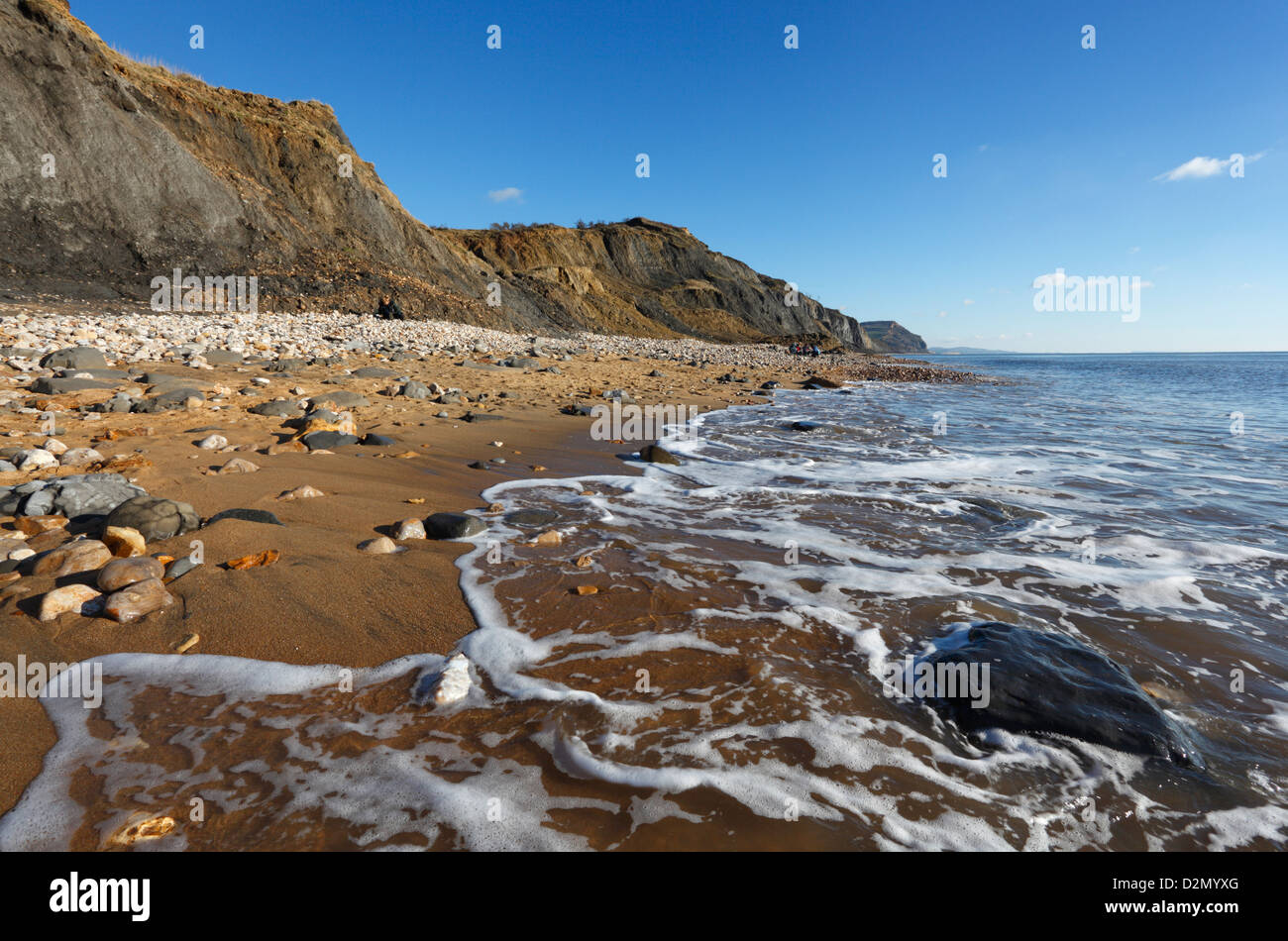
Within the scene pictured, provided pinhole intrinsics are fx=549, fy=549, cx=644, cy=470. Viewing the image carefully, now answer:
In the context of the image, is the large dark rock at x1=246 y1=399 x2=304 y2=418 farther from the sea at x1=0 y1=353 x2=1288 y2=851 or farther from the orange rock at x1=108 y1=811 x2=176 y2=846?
the orange rock at x1=108 y1=811 x2=176 y2=846

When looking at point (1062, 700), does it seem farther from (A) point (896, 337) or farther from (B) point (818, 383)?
(A) point (896, 337)

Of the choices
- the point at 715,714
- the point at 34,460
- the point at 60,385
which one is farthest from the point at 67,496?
the point at 715,714

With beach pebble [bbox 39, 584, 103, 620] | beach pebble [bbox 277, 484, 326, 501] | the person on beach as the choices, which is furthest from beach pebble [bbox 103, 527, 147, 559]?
the person on beach

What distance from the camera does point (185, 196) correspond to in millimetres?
17250

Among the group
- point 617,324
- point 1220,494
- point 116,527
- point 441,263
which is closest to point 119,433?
point 116,527

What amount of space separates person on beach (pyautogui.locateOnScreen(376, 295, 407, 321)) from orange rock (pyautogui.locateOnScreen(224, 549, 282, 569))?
691 inches

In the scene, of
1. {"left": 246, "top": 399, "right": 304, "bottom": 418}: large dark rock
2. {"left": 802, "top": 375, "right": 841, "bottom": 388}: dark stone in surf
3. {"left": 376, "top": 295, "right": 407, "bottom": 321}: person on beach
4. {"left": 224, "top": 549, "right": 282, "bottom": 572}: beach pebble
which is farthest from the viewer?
{"left": 802, "top": 375, "right": 841, "bottom": 388}: dark stone in surf

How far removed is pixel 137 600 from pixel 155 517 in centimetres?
91

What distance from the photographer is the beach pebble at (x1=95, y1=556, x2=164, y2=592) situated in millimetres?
2783

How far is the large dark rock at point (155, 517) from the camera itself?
3320 mm

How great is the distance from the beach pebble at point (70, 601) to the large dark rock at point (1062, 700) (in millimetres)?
4113

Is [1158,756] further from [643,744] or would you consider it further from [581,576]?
[581,576]
